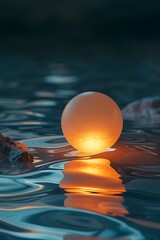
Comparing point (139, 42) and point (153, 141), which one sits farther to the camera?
point (139, 42)

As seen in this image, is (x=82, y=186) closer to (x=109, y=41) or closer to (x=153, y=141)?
(x=153, y=141)

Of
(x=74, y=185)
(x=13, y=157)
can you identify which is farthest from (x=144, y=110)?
(x=74, y=185)

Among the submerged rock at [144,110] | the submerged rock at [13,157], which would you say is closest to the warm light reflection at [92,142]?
the submerged rock at [13,157]

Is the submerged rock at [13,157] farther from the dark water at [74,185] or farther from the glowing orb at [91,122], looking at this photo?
the glowing orb at [91,122]

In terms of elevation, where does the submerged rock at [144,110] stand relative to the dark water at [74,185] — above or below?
above

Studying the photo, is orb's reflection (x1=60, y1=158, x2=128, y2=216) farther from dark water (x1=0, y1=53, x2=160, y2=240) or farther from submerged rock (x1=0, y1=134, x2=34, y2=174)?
submerged rock (x1=0, y1=134, x2=34, y2=174)

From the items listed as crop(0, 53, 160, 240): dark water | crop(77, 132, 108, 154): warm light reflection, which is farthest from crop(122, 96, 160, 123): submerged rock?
crop(77, 132, 108, 154): warm light reflection

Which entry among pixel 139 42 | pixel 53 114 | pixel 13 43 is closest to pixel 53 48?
pixel 13 43
